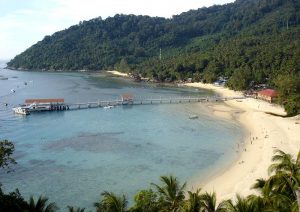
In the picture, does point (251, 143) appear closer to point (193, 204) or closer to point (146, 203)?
point (146, 203)

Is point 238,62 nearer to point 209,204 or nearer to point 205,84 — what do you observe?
point 205,84

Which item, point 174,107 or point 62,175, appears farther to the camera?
point 174,107

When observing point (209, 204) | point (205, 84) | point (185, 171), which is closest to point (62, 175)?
point (185, 171)

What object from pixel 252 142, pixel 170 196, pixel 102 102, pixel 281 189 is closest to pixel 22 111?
pixel 102 102

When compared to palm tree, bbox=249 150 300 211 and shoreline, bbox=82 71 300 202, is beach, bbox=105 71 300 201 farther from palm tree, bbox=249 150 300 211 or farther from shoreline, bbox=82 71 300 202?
palm tree, bbox=249 150 300 211

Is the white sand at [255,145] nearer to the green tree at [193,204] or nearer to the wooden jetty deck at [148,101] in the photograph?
the wooden jetty deck at [148,101]

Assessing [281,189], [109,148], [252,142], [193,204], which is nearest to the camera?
[193,204]
